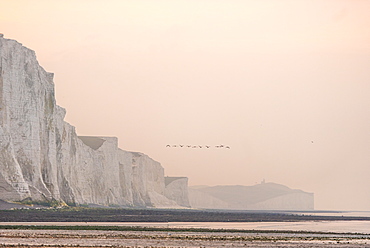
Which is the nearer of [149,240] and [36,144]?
[149,240]

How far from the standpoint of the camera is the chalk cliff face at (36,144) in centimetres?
6201

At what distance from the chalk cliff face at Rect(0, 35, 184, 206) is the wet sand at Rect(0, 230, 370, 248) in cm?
2871

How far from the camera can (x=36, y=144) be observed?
6775 cm

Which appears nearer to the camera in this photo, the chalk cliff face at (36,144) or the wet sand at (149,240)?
the wet sand at (149,240)

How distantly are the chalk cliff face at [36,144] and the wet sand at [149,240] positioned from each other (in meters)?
28.7

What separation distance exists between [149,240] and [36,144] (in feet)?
131

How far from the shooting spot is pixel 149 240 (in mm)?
29969

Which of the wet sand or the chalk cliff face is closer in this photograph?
the wet sand

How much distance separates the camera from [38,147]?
6819 cm

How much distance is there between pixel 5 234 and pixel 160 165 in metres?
114

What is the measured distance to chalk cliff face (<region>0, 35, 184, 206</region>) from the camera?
6201 centimetres

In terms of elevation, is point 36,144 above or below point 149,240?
above

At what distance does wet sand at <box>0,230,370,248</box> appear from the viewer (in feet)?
89.2

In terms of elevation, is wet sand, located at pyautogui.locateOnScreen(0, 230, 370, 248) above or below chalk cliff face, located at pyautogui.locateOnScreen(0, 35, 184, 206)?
below
